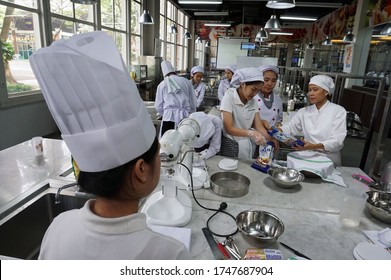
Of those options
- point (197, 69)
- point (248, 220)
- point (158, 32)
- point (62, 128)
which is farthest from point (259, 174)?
point (158, 32)

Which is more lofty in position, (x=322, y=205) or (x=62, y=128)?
(x=62, y=128)

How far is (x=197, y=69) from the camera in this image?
5527 mm

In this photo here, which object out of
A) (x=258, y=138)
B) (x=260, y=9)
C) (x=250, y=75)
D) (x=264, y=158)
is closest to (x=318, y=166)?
(x=264, y=158)

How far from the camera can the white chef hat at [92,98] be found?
0.61 m

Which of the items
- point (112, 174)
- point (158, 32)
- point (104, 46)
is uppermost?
point (158, 32)

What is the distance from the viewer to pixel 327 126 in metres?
2.29

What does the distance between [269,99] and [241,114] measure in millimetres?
899

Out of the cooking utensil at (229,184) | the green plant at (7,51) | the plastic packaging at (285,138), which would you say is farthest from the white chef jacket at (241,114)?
the green plant at (7,51)

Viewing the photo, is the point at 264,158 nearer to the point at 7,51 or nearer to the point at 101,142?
the point at 101,142

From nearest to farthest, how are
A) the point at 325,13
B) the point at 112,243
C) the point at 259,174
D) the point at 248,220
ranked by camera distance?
the point at 112,243 → the point at 248,220 → the point at 259,174 → the point at 325,13

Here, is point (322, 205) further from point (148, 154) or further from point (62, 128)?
point (62, 128)

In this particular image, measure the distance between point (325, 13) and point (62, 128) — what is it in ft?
42.5

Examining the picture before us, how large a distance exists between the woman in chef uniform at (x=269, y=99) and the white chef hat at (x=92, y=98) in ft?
8.53

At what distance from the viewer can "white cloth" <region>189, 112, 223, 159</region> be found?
2.10m
